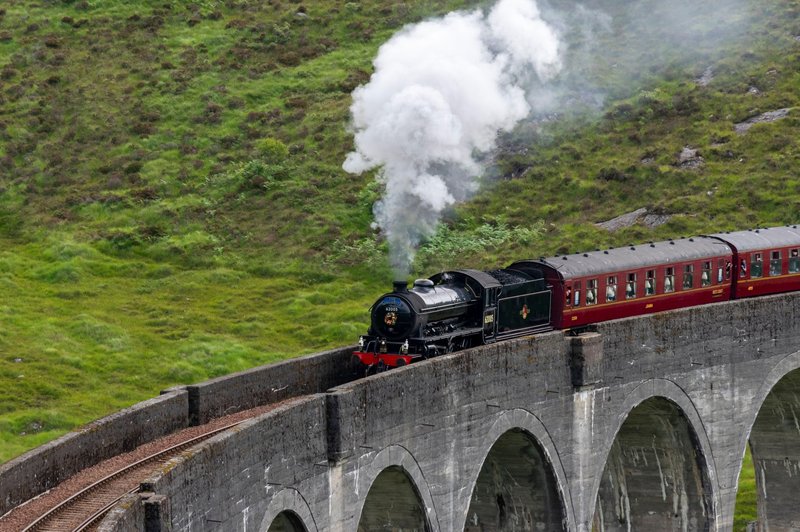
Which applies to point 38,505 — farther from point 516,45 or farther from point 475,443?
point 516,45

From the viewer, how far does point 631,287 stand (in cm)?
3588

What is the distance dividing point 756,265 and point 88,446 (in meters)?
23.2

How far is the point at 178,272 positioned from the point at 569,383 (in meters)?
28.6

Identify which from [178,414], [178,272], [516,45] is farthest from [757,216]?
[178,414]

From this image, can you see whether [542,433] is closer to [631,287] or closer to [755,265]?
[631,287]

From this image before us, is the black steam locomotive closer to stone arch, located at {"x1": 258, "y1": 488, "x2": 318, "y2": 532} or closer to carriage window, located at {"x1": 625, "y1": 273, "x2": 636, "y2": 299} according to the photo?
carriage window, located at {"x1": 625, "y1": 273, "x2": 636, "y2": 299}

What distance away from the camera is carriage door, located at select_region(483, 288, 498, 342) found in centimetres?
3095

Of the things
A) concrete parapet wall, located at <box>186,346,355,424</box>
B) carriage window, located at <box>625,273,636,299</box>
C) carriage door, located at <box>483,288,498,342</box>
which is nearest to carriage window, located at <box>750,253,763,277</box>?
carriage window, located at <box>625,273,636,299</box>

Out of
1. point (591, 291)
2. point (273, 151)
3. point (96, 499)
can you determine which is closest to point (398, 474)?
point (96, 499)

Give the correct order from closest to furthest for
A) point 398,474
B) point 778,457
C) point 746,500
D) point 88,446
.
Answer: point 88,446, point 398,474, point 778,457, point 746,500

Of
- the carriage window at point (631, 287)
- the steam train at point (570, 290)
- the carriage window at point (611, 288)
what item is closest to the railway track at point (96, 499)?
the steam train at point (570, 290)

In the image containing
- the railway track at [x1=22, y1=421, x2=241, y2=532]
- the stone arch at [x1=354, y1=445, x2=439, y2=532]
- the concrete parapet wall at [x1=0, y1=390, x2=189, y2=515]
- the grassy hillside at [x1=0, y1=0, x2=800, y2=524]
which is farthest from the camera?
the grassy hillside at [x1=0, y1=0, x2=800, y2=524]

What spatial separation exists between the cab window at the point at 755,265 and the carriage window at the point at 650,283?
4.67m

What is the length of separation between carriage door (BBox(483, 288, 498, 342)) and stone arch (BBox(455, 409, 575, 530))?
2.38 metres
